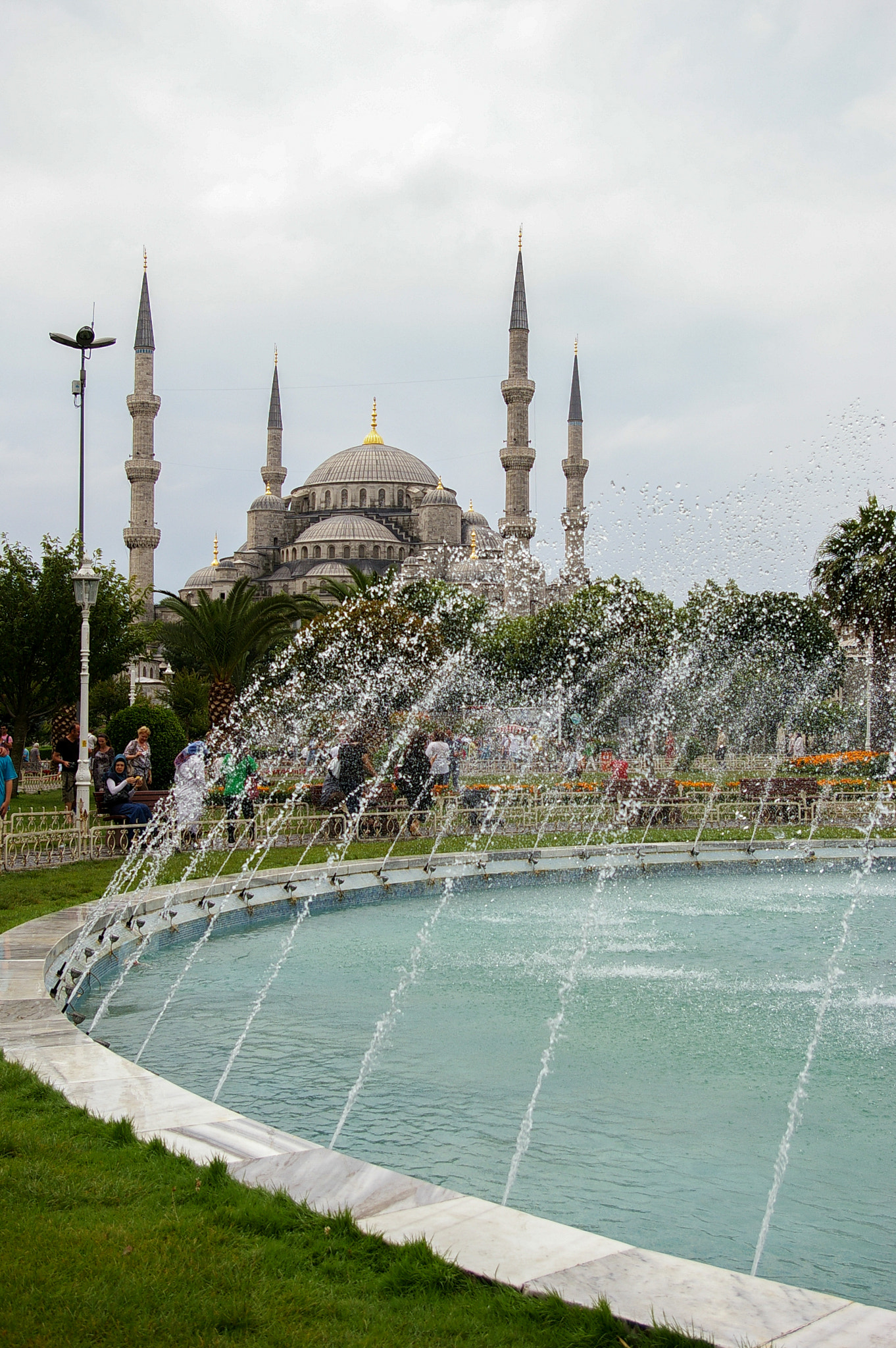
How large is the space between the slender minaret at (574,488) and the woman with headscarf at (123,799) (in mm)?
33039

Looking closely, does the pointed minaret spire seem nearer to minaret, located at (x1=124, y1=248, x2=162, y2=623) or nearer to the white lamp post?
minaret, located at (x1=124, y1=248, x2=162, y2=623)

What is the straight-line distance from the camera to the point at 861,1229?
330 centimetres

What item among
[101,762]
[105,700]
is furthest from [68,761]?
[105,700]

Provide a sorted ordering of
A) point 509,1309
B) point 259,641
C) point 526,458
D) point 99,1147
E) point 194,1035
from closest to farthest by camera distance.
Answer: point 509,1309 < point 99,1147 < point 194,1035 < point 259,641 < point 526,458

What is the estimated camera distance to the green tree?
2084 cm

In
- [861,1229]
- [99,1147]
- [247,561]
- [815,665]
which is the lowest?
[861,1229]

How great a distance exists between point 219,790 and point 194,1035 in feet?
34.9

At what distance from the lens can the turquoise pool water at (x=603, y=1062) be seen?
11.2 ft

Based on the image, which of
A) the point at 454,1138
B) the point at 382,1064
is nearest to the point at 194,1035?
the point at 382,1064

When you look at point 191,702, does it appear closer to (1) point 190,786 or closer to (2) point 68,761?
(2) point 68,761

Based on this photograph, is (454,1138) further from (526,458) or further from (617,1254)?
(526,458)

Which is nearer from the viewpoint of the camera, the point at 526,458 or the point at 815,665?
the point at 815,665

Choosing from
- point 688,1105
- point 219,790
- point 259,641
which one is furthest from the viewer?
point 259,641

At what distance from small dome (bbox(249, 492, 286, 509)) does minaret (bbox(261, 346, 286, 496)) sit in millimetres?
664
